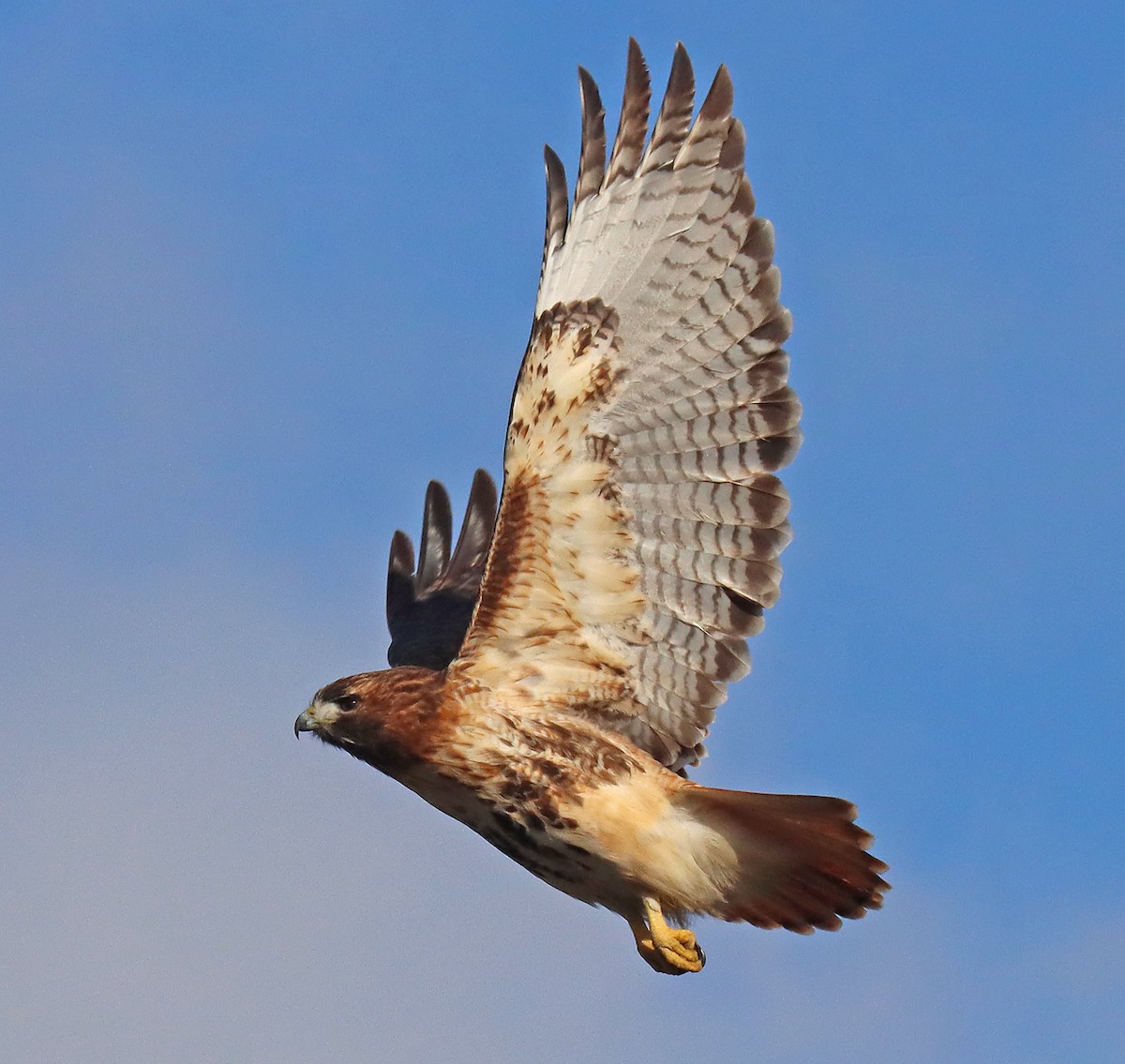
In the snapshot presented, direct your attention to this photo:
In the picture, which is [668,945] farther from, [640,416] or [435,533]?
[435,533]

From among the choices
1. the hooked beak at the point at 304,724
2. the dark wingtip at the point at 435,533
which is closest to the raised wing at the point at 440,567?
the dark wingtip at the point at 435,533

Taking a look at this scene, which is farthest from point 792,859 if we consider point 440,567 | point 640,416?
point 440,567

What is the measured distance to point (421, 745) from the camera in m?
8.88

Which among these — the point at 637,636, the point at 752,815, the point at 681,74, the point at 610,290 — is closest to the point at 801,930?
the point at 752,815

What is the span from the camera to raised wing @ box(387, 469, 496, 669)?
38.4 ft

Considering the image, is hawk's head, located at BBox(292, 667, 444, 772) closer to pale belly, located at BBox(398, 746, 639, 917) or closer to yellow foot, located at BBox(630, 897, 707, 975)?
pale belly, located at BBox(398, 746, 639, 917)

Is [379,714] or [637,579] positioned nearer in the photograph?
[379,714]

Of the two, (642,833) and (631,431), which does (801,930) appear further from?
(631,431)

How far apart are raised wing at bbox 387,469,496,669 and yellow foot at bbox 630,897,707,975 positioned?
2.82m

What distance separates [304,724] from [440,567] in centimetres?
326

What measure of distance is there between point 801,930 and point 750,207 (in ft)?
11.2

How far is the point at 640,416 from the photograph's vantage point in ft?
30.3

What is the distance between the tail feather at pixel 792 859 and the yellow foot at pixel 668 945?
215mm

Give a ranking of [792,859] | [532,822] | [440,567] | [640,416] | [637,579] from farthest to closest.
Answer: [440,567]
[637,579]
[640,416]
[792,859]
[532,822]
